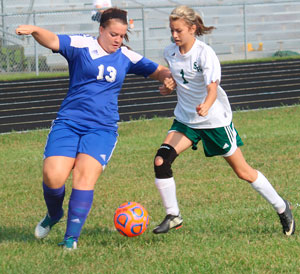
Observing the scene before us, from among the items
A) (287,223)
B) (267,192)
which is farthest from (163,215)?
(287,223)

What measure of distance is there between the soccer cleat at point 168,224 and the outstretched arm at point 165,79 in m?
1.07

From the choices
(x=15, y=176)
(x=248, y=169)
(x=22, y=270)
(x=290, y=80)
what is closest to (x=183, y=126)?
(x=248, y=169)

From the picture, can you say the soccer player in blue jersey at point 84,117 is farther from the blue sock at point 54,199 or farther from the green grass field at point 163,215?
the green grass field at point 163,215

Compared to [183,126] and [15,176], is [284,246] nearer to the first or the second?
[183,126]

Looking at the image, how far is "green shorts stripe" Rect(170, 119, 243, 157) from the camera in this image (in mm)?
5703

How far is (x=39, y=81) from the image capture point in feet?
66.5

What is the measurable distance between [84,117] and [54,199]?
0.75m

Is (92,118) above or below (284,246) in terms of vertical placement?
above

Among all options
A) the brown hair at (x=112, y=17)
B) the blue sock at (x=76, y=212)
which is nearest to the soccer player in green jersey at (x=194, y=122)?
the brown hair at (x=112, y=17)

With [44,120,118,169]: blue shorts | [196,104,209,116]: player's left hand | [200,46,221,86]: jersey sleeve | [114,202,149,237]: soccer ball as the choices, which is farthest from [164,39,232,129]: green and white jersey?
[114,202,149,237]: soccer ball

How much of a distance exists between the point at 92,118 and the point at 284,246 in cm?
182

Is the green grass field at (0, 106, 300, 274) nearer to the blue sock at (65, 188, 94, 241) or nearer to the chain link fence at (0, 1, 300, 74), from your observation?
the blue sock at (65, 188, 94, 241)

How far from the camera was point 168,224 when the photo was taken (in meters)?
5.68

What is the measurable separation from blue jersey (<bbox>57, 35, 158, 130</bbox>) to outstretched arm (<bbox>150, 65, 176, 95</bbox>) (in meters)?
0.39
